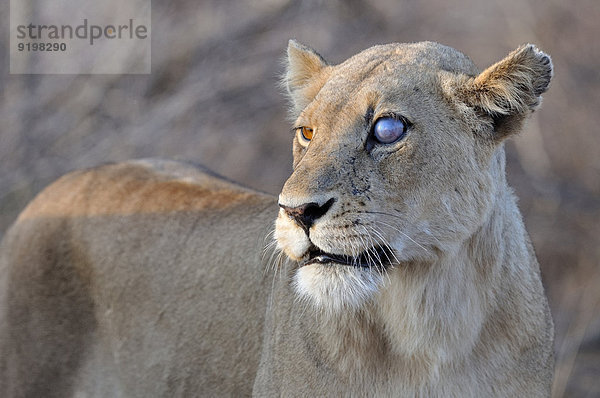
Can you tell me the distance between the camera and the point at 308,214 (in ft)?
10.1

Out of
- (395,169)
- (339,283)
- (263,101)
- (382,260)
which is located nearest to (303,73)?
(395,169)

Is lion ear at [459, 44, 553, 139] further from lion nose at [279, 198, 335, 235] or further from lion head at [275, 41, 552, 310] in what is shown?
lion nose at [279, 198, 335, 235]

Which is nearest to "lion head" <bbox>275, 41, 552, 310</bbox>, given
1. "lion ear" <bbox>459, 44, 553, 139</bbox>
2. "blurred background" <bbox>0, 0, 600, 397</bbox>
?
"lion ear" <bbox>459, 44, 553, 139</bbox>

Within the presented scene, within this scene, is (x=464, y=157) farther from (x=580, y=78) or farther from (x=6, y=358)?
(x=580, y=78)

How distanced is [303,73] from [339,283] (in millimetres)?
1375

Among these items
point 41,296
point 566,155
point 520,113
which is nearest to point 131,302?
point 41,296

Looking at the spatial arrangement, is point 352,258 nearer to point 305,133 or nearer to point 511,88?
point 305,133

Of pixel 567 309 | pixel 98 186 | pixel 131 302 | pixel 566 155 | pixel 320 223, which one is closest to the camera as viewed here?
pixel 320 223

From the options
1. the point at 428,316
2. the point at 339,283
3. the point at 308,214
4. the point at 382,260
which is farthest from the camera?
the point at 428,316

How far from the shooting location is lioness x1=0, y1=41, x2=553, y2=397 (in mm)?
3207

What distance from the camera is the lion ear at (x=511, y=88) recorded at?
3314 millimetres

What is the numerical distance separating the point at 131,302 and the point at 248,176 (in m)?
4.27

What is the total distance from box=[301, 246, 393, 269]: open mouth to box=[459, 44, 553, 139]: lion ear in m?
0.69

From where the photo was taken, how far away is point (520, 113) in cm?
339
